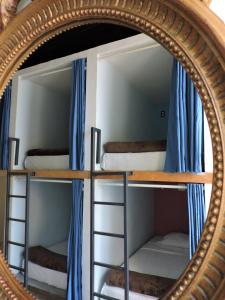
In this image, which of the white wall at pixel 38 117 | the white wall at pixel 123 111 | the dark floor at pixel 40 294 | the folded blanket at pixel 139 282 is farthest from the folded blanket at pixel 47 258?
the white wall at pixel 123 111

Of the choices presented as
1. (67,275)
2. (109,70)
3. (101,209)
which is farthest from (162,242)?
(109,70)

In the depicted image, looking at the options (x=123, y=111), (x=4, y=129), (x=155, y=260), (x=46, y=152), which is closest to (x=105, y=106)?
(x=123, y=111)

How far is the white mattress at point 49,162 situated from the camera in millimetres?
1270

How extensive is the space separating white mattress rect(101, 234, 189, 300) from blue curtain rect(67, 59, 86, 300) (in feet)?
1.08

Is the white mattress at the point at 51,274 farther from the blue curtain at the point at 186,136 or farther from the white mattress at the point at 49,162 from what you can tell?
the blue curtain at the point at 186,136

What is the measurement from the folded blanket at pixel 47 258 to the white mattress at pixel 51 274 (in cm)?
2

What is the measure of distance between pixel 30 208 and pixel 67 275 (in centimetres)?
38

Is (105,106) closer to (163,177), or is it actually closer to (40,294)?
(163,177)

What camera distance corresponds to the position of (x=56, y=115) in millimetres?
1315

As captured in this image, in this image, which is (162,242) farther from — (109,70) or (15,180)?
(109,70)

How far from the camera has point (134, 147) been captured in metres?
1.02

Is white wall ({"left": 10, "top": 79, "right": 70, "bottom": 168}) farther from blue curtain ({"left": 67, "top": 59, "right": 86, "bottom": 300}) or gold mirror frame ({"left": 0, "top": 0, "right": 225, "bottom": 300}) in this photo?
gold mirror frame ({"left": 0, "top": 0, "right": 225, "bottom": 300})

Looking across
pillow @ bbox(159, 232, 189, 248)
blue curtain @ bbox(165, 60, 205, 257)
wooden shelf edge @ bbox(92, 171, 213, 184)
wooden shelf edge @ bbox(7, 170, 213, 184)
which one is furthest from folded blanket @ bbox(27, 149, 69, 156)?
pillow @ bbox(159, 232, 189, 248)

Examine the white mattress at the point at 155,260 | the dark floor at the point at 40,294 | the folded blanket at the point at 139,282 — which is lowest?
the dark floor at the point at 40,294
